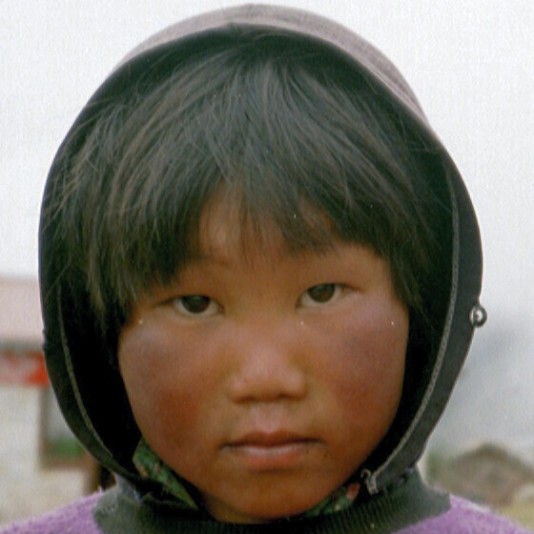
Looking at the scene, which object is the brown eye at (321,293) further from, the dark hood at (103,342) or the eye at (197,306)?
the dark hood at (103,342)

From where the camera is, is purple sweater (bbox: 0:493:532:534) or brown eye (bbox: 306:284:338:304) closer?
brown eye (bbox: 306:284:338:304)

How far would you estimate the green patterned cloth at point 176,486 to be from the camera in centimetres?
135

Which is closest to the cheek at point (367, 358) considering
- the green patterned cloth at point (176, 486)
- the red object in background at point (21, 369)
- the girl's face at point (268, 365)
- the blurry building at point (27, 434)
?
the girl's face at point (268, 365)

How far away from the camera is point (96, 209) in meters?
1.32

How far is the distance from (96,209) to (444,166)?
15.5 inches

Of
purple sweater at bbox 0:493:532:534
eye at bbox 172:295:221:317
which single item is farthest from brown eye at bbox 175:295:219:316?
purple sweater at bbox 0:493:532:534

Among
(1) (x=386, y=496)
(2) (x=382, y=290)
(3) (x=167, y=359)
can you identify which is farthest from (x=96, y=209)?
(1) (x=386, y=496)

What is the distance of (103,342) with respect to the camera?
4.74 feet

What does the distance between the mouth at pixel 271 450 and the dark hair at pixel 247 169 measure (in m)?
0.19

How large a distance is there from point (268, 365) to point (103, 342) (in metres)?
0.34

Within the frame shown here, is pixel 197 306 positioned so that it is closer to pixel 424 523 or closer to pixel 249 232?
pixel 249 232

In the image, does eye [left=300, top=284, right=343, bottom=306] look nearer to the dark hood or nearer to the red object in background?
the dark hood

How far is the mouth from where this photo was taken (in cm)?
119

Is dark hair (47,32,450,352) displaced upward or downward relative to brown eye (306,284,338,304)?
upward
